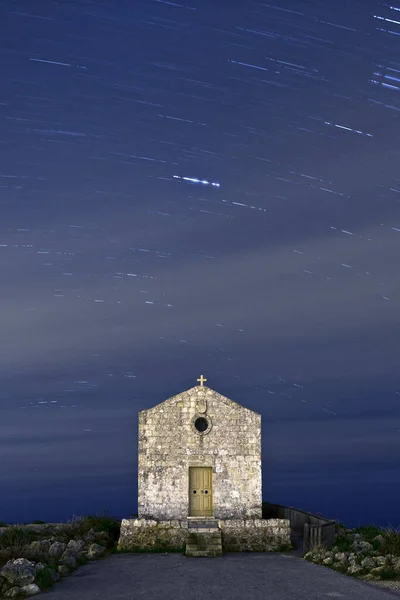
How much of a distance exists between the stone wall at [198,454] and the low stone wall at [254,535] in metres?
1.40

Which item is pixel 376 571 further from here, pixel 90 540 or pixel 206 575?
pixel 90 540

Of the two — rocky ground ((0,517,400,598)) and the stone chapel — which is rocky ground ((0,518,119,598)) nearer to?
rocky ground ((0,517,400,598))

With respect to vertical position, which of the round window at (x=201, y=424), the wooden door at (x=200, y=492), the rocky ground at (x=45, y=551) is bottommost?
the rocky ground at (x=45, y=551)

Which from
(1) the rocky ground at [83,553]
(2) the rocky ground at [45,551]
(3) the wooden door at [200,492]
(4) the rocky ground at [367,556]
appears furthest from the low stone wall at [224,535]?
(4) the rocky ground at [367,556]

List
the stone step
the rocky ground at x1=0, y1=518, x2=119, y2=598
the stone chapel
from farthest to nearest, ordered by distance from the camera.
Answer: the stone chapel, the stone step, the rocky ground at x1=0, y1=518, x2=119, y2=598

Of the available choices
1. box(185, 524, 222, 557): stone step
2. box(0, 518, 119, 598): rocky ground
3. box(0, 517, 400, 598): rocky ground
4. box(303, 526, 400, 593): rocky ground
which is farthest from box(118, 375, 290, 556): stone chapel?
box(303, 526, 400, 593): rocky ground

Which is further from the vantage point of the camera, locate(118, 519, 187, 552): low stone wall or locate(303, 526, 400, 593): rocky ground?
locate(118, 519, 187, 552): low stone wall

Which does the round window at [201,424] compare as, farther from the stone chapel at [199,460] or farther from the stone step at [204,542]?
the stone step at [204,542]

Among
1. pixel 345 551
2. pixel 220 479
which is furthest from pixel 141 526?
pixel 345 551

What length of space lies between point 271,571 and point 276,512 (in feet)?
46.5

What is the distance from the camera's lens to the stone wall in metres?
28.5

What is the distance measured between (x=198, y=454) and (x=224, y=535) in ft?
11.0

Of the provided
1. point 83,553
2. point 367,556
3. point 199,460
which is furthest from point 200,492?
point 367,556

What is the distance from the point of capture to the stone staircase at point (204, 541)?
81.9 feet
